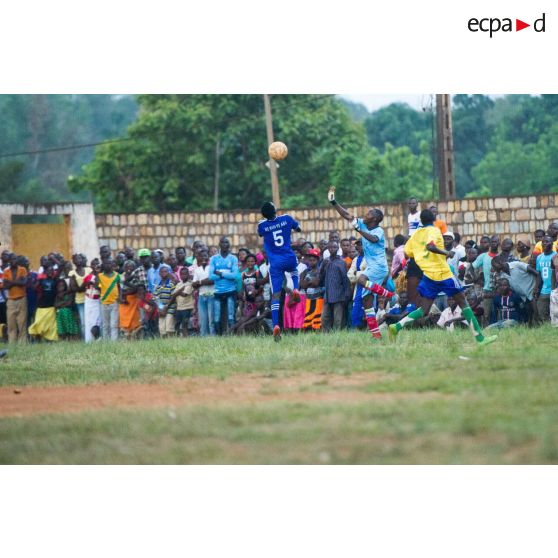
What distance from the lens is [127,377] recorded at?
1399 centimetres

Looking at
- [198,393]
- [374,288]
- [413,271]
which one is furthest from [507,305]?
[198,393]

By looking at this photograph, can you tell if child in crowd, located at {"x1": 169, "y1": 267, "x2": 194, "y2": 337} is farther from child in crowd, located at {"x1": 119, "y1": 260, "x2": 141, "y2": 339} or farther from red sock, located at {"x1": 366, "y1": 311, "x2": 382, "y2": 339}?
red sock, located at {"x1": 366, "y1": 311, "x2": 382, "y2": 339}

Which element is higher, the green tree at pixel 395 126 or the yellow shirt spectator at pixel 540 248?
the green tree at pixel 395 126

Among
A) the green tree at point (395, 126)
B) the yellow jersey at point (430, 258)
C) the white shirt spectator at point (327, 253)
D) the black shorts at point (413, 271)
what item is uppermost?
the green tree at point (395, 126)

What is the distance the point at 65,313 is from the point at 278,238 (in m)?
6.74

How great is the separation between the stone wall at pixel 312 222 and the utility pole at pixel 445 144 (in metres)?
2.08

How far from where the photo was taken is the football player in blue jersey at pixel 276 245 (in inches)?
669

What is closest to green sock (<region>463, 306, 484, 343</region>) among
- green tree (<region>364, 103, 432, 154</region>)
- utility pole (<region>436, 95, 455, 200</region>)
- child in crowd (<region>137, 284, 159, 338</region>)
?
child in crowd (<region>137, 284, 159, 338</region>)

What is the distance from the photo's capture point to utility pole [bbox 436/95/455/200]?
26953mm

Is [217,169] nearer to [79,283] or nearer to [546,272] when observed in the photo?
[79,283]

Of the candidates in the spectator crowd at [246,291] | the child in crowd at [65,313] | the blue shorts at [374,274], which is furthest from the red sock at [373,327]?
the child in crowd at [65,313]

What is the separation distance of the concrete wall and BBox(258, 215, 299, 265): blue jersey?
11.1m

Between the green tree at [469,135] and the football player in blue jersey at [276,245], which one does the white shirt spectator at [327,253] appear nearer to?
the football player in blue jersey at [276,245]

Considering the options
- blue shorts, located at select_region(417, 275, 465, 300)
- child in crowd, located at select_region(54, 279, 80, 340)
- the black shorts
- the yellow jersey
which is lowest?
child in crowd, located at select_region(54, 279, 80, 340)
